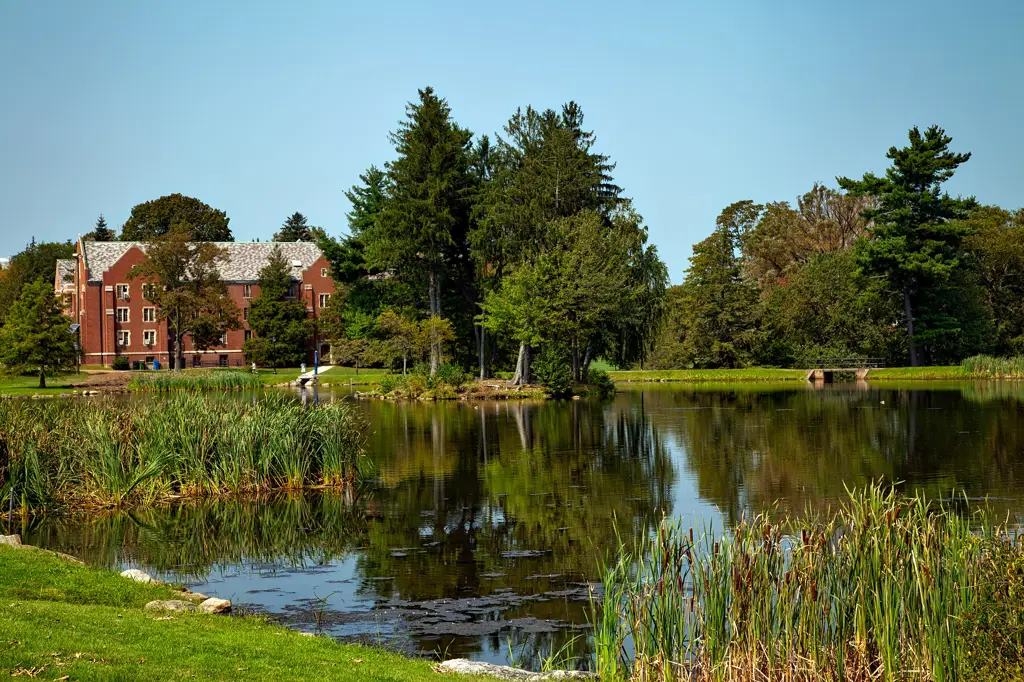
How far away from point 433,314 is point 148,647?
5373 cm

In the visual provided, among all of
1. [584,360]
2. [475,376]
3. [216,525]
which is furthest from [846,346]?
[216,525]

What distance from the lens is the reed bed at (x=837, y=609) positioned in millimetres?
8375

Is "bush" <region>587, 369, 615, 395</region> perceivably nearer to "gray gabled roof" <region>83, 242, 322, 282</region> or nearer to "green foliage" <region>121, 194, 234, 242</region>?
"gray gabled roof" <region>83, 242, 322, 282</region>

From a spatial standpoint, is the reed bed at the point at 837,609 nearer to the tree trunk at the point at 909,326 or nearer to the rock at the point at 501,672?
the rock at the point at 501,672

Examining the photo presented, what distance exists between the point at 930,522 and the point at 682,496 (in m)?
12.7

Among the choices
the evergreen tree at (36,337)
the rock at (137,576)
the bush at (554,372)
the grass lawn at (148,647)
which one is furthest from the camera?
the evergreen tree at (36,337)

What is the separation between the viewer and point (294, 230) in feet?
439

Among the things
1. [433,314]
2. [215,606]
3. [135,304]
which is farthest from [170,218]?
[215,606]

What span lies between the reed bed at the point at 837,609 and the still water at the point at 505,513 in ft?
4.57

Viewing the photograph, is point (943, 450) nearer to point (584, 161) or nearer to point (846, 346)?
point (584, 161)

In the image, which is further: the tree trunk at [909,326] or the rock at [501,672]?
the tree trunk at [909,326]

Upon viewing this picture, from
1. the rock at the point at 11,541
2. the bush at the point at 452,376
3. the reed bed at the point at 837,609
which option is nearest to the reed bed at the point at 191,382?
the bush at the point at 452,376

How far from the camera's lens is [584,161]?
199ft

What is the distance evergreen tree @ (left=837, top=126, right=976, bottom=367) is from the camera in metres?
66.8
